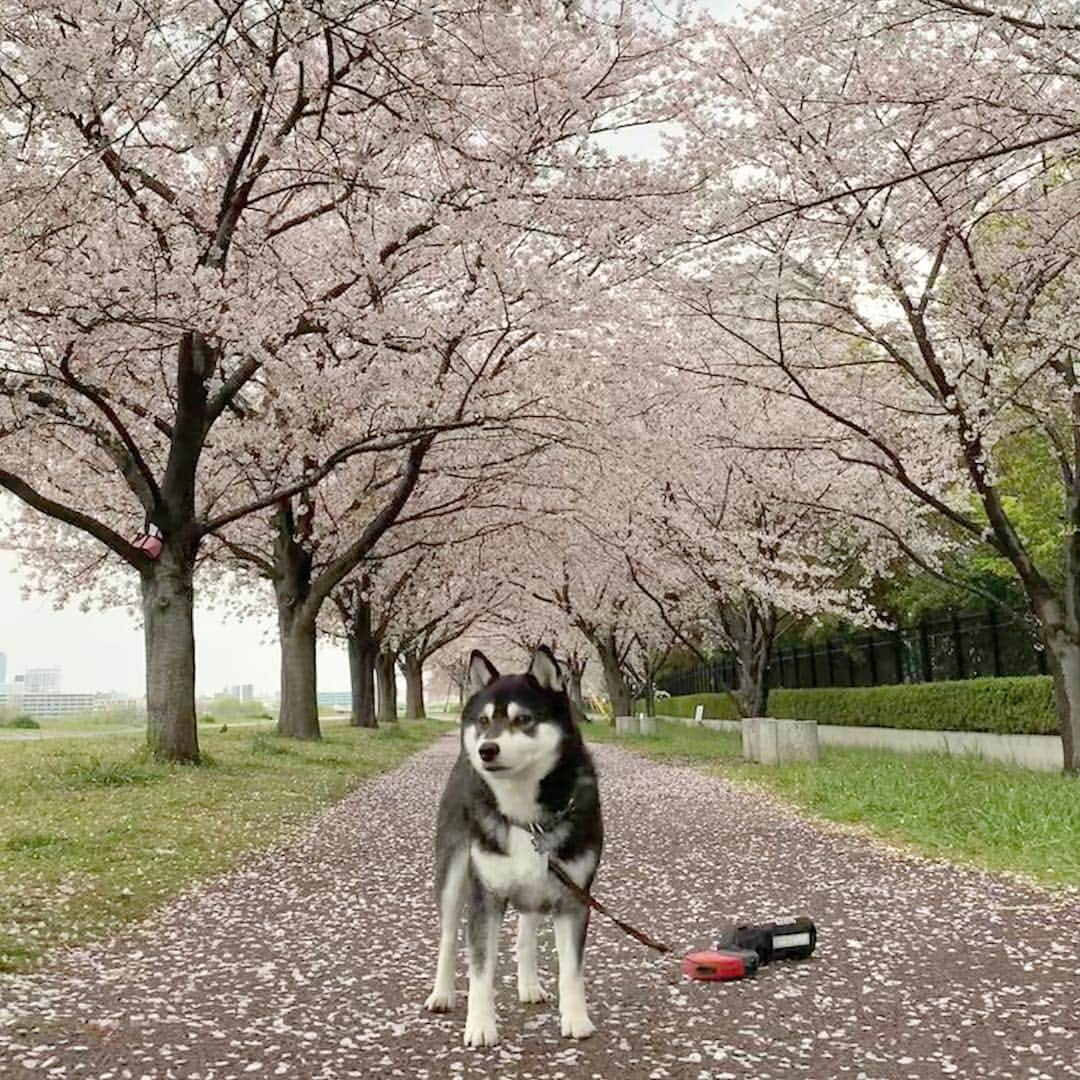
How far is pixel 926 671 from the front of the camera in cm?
2722

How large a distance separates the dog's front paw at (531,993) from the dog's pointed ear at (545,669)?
5.38 ft

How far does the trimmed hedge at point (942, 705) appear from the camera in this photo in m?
20.2

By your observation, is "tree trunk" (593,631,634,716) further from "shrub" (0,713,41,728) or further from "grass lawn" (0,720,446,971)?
"shrub" (0,713,41,728)

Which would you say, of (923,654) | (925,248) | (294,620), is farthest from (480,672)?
(923,654)

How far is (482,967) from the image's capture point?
15.9 feet

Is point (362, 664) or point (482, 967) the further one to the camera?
point (362, 664)

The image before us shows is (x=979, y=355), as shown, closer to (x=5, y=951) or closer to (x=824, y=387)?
(x=824, y=387)

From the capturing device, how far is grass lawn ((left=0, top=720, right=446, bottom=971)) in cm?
774

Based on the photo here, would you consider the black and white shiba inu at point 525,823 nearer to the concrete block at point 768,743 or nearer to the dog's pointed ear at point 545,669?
the dog's pointed ear at point 545,669

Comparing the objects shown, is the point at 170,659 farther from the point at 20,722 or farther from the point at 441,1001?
the point at 20,722

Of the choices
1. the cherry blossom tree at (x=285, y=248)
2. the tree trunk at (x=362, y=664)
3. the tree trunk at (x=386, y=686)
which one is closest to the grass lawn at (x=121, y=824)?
the cherry blossom tree at (x=285, y=248)

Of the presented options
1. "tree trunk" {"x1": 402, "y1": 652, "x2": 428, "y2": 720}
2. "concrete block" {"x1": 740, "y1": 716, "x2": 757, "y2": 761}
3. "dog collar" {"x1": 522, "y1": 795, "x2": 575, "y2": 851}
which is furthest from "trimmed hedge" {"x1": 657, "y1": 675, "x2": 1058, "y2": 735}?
Result: "tree trunk" {"x1": 402, "y1": 652, "x2": 428, "y2": 720}

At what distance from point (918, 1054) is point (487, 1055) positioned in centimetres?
185

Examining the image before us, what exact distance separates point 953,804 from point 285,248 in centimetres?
1449
